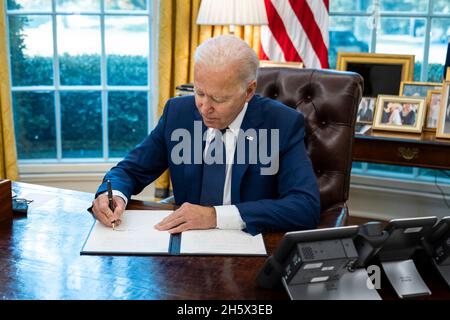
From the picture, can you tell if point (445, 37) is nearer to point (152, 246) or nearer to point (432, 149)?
point (432, 149)

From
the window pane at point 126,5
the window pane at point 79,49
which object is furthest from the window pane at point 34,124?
the window pane at point 126,5

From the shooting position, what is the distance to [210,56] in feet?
5.46

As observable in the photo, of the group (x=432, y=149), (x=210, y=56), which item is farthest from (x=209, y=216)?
(x=432, y=149)

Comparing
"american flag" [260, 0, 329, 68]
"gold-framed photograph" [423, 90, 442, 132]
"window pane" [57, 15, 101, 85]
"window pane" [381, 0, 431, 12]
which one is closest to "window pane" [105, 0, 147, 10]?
"window pane" [57, 15, 101, 85]

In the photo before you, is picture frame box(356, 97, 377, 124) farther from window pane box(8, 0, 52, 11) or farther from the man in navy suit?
window pane box(8, 0, 52, 11)

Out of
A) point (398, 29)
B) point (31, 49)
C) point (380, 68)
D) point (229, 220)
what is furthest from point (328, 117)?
point (31, 49)

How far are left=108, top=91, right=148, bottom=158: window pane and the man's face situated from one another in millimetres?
2407

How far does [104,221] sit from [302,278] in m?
0.66

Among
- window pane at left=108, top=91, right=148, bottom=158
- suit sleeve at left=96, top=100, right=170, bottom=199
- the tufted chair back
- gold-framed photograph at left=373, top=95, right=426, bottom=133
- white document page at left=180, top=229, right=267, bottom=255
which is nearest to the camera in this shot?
white document page at left=180, top=229, right=267, bottom=255

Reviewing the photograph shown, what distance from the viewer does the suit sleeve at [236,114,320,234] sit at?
161cm

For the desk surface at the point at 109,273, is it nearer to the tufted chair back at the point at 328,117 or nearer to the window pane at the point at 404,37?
the tufted chair back at the point at 328,117

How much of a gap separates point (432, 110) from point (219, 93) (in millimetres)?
1771
